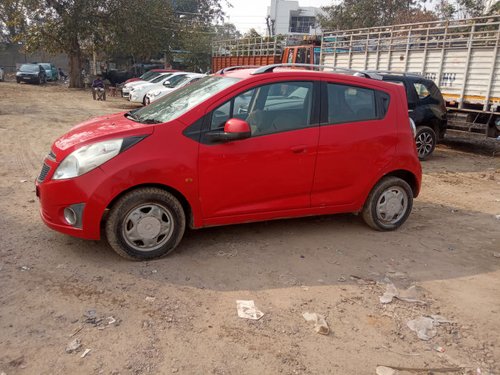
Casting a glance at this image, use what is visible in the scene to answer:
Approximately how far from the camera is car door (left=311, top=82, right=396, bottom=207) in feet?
15.3

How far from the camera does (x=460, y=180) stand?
827 centimetres

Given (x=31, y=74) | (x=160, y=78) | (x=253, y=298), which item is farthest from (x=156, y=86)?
(x=31, y=74)

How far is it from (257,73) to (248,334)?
256 cm

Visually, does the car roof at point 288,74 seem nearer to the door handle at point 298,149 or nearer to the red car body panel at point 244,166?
the red car body panel at point 244,166

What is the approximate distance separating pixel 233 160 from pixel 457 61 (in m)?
8.60

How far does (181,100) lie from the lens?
15.0 feet

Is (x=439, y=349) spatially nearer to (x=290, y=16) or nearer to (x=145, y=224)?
(x=145, y=224)

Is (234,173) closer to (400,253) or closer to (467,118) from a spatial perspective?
(400,253)

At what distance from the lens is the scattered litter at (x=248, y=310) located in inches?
133

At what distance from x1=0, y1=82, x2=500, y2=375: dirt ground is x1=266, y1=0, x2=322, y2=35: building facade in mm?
56558

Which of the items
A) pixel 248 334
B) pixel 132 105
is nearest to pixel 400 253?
pixel 248 334

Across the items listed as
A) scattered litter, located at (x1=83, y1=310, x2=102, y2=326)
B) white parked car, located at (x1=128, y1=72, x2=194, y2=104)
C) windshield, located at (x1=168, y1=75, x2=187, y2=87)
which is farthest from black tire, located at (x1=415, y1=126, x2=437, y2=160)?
white parked car, located at (x1=128, y1=72, x2=194, y2=104)

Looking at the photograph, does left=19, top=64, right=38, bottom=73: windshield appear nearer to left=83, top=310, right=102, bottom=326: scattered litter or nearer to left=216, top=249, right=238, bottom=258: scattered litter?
left=216, top=249, right=238, bottom=258: scattered litter

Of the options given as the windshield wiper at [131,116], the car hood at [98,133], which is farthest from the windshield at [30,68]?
the car hood at [98,133]
